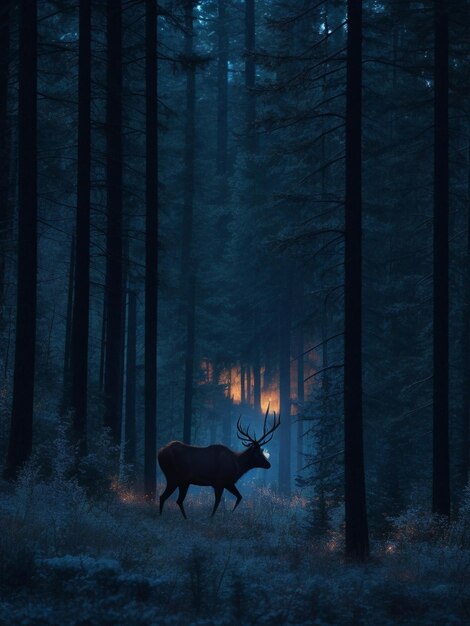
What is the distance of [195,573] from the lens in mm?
9594

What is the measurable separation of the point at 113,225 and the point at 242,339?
2122cm

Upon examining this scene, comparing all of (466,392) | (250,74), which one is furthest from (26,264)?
(250,74)

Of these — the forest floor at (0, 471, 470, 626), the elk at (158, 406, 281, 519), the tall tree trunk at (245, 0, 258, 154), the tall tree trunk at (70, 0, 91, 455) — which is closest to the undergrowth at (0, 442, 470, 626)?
the forest floor at (0, 471, 470, 626)

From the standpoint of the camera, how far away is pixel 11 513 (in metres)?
12.1

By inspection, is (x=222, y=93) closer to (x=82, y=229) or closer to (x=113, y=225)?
(x=113, y=225)

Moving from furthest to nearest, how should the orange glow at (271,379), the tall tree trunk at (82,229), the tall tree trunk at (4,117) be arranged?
the orange glow at (271,379), the tall tree trunk at (4,117), the tall tree trunk at (82,229)

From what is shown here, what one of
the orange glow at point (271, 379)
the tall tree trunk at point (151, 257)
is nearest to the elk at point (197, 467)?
the tall tree trunk at point (151, 257)

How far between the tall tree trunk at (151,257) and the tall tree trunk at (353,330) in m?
7.40

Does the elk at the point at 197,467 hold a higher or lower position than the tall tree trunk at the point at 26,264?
lower

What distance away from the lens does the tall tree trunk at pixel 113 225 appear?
63.1 ft

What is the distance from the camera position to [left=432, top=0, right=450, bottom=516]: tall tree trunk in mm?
16172

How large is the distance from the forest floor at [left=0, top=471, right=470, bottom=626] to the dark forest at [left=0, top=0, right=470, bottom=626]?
1.9 inches

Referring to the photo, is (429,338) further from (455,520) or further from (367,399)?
(455,520)

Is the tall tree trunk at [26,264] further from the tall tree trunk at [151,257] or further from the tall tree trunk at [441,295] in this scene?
the tall tree trunk at [441,295]
